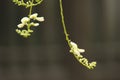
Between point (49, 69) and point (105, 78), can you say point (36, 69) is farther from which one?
point (105, 78)

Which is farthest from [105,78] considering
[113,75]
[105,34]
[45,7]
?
[45,7]

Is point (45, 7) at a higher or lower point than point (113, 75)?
higher

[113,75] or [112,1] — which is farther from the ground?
[112,1]

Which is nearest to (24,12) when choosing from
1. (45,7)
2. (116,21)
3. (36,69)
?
(45,7)

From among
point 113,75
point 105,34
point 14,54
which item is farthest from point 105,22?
point 14,54

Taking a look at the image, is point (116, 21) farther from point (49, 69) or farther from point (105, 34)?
point (49, 69)

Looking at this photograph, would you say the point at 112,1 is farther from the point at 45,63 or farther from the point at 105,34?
the point at 45,63
